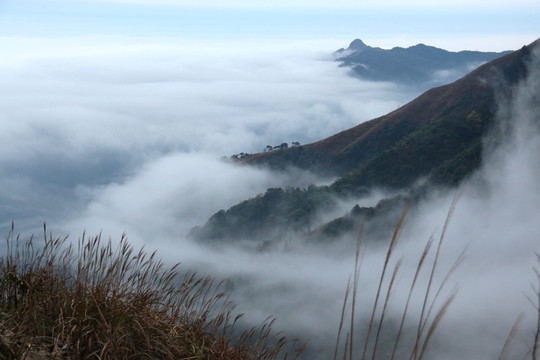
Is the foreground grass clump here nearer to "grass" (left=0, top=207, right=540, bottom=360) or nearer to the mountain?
"grass" (left=0, top=207, right=540, bottom=360)

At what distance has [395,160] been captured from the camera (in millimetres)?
69188

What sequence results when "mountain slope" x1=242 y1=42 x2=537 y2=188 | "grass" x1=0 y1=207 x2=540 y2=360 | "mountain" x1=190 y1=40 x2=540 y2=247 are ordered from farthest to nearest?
1. "mountain slope" x1=242 y1=42 x2=537 y2=188
2. "mountain" x1=190 y1=40 x2=540 y2=247
3. "grass" x1=0 y1=207 x2=540 y2=360

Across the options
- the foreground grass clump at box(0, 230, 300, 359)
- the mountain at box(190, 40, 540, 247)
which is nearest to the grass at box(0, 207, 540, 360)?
the foreground grass clump at box(0, 230, 300, 359)

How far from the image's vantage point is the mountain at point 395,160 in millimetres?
60756

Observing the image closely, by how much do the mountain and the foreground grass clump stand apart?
1979 inches

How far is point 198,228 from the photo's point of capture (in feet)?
264

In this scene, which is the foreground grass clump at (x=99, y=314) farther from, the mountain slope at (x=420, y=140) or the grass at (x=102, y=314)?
the mountain slope at (x=420, y=140)

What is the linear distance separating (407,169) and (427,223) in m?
8.19

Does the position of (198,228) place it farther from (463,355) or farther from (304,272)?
(463,355)

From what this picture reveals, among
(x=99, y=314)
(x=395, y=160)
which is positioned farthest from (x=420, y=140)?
(x=99, y=314)

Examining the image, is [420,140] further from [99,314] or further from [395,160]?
[99,314]

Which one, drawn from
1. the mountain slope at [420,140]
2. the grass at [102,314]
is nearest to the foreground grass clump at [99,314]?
the grass at [102,314]

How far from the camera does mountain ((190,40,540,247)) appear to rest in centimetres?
6076

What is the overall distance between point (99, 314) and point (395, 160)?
6848 centimetres
